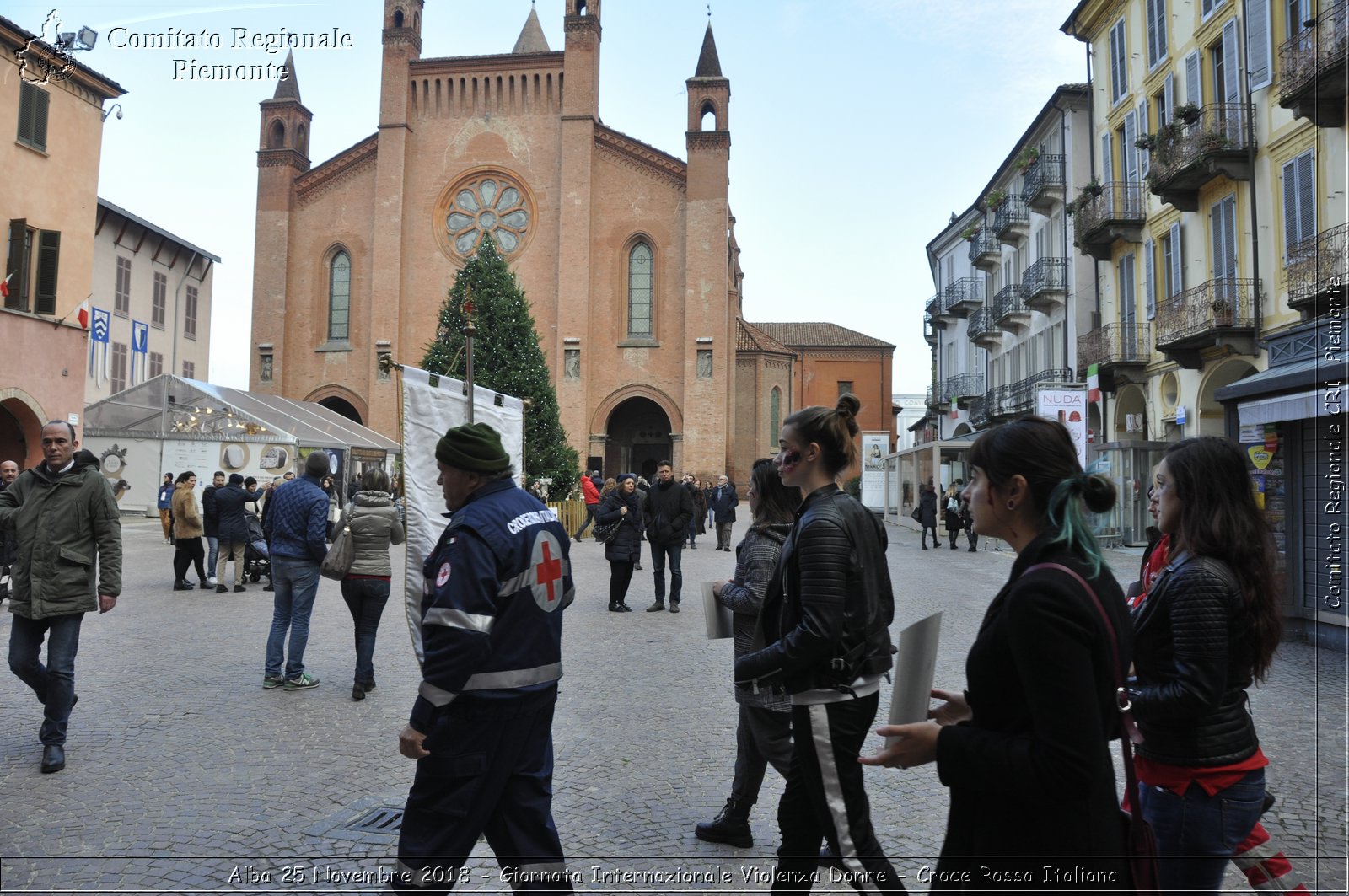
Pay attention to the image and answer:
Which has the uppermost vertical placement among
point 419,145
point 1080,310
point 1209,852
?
point 419,145

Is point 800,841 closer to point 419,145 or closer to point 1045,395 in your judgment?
point 1045,395

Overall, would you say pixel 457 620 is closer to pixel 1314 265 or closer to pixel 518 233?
pixel 1314 265

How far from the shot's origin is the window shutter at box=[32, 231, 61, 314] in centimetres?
2094

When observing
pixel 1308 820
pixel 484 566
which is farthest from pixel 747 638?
pixel 1308 820

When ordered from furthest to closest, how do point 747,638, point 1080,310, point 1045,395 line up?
point 1080,310, point 1045,395, point 747,638

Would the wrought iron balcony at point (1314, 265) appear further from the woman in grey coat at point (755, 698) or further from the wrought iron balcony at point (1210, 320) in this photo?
the woman in grey coat at point (755, 698)

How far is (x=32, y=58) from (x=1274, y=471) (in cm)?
2431

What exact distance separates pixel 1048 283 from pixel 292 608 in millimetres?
26761

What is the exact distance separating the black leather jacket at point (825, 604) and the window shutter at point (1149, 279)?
22.7 metres

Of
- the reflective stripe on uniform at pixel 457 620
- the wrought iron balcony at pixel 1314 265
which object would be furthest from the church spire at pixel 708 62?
the reflective stripe on uniform at pixel 457 620

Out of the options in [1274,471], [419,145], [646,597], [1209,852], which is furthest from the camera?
[419,145]

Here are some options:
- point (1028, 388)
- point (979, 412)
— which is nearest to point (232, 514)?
point (1028, 388)

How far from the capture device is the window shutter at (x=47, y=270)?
20938 mm

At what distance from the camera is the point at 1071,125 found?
2850 cm
